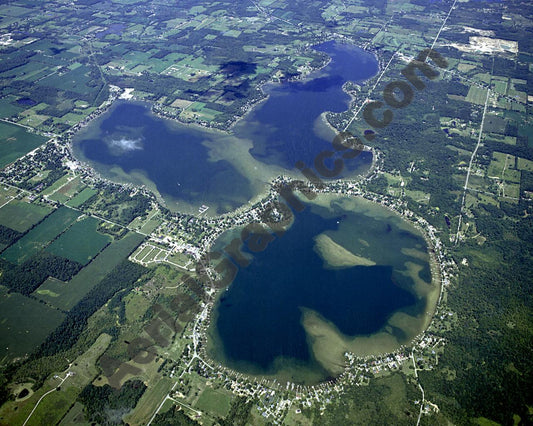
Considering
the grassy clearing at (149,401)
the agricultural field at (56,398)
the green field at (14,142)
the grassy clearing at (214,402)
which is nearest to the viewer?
the grassy clearing at (149,401)

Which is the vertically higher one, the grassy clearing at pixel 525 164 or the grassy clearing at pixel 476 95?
the grassy clearing at pixel 476 95

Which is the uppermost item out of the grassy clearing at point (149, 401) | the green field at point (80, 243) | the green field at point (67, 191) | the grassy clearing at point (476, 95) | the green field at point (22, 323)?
the grassy clearing at point (476, 95)

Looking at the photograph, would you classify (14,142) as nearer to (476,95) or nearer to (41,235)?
(41,235)

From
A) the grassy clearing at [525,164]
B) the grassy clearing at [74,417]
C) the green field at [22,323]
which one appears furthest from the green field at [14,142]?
the grassy clearing at [525,164]

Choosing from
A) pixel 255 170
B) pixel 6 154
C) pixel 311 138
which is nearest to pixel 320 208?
pixel 255 170

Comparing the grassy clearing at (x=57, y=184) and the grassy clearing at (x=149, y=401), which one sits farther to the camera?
the grassy clearing at (x=57, y=184)

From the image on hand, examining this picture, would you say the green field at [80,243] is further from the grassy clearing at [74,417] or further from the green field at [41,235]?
the grassy clearing at [74,417]

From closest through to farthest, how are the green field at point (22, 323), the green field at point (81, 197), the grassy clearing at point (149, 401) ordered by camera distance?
the grassy clearing at point (149, 401) → the green field at point (22, 323) → the green field at point (81, 197)

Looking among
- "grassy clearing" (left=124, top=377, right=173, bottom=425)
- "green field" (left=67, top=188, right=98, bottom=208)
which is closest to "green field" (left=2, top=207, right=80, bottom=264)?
"green field" (left=67, top=188, right=98, bottom=208)
